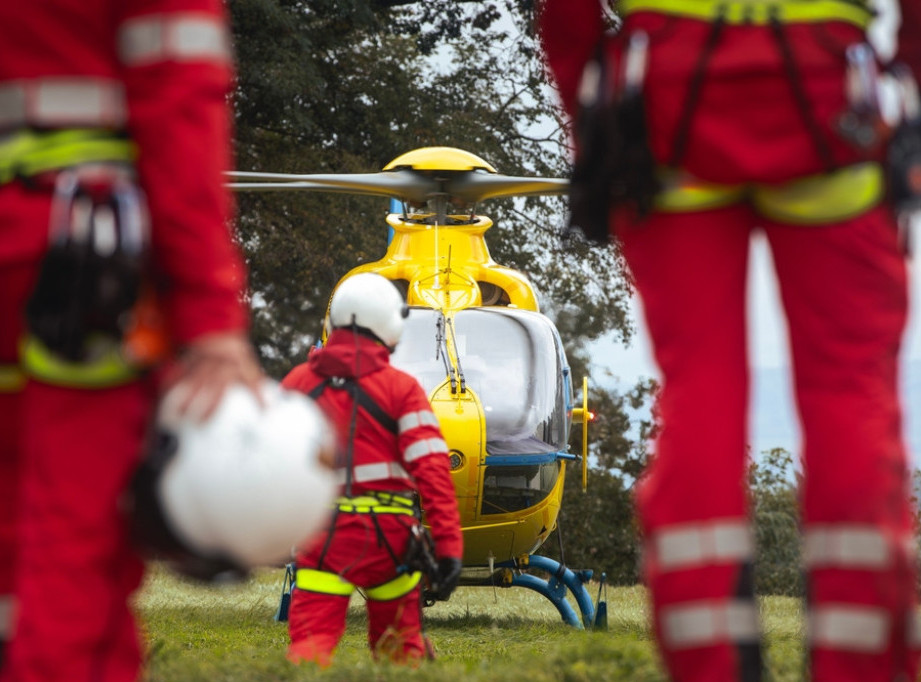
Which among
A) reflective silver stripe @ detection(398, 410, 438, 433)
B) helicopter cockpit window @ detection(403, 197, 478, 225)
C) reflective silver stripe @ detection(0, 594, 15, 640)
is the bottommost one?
reflective silver stripe @ detection(0, 594, 15, 640)

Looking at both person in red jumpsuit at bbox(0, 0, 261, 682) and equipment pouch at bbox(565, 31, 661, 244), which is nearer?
person in red jumpsuit at bbox(0, 0, 261, 682)

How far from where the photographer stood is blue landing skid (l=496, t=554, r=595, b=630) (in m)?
11.4

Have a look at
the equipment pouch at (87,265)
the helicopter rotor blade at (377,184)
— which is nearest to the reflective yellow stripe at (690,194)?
the equipment pouch at (87,265)

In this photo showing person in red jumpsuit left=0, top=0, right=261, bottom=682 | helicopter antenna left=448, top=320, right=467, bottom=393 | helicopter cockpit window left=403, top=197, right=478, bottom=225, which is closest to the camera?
person in red jumpsuit left=0, top=0, right=261, bottom=682

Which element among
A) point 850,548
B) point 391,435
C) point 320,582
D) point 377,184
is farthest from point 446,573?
point 377,184

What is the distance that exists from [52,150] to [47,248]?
17 centimetres

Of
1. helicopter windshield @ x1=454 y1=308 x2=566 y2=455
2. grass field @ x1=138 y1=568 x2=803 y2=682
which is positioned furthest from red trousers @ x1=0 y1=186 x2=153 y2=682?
helicopter windshield @ x1=454 y1=308 x2=566 y2=455

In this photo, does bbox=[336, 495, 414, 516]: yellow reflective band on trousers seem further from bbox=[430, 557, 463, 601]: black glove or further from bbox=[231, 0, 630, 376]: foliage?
bbox=[231, 0, 630, 376]: foliage

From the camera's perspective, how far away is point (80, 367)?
2.19m

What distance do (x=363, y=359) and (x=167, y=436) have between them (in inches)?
165

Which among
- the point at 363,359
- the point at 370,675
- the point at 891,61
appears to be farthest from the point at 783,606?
the point at 891,61

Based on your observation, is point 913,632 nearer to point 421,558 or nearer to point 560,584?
point 421,558

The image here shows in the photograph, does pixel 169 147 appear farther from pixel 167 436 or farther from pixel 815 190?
pixel 815 190

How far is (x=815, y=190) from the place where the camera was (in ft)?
8.50
